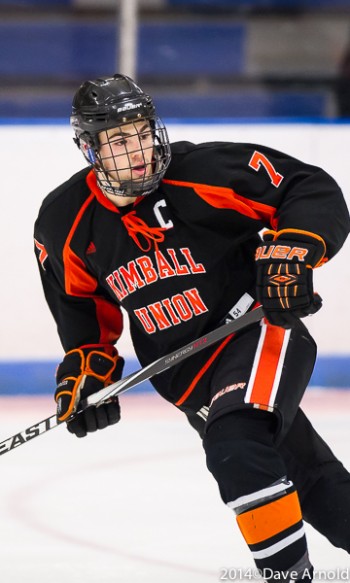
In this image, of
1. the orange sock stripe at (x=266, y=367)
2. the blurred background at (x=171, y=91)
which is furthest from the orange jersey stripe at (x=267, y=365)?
the blurred background at (x=171, y=91)

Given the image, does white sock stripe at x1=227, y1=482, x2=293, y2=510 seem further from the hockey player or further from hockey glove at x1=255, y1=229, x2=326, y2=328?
hockey glove at x1=255, y1=229, x2=326, y2=328

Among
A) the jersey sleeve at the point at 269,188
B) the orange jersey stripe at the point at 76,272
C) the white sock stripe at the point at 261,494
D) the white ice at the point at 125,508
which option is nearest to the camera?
the white sock stripe at the point at 261,494

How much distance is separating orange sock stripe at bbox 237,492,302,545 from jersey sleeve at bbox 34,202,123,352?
0.69m

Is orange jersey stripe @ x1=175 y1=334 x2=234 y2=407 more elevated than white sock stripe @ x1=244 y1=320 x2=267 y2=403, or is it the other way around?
white sock stripe @ x1=244 y1=320 x2=267 y2=403

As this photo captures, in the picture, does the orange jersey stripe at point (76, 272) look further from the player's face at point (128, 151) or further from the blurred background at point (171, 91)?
the blurred background at point (171, 91)

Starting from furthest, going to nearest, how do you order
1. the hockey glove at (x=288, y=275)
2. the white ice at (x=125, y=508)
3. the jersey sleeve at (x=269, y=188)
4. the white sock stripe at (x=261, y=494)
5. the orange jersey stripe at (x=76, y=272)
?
the white ice at (x=125, y=508), the orange jersey stripe at (x=76, y=272), the jersey sleeve at (x=269, y=188), the hockey glove at (x=288, y=275), the white sock stripe at (x=261, y=494)

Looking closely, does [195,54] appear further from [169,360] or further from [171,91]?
[169,360]

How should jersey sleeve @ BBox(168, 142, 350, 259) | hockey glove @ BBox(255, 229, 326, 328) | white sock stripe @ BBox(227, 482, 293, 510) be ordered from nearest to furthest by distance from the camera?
white sock stripe @ BBox(227, 482, 293, 510) → hockey glove @ BBox(255, 229, 326, 328) → jersey sleeve @ BBox(168, 142, 350, 259)

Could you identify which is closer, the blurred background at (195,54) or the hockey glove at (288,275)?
the hockey glove at (288,275)

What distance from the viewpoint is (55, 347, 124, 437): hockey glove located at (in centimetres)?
246

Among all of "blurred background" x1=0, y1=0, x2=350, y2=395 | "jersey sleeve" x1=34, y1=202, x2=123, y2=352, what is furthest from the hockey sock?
"blurred background" x1=0, y1=0, x2=350, y2=395

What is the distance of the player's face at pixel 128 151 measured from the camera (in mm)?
2270

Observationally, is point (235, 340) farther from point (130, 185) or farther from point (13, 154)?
point (13, 154)

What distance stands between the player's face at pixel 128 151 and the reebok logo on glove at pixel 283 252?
1.01 ft
